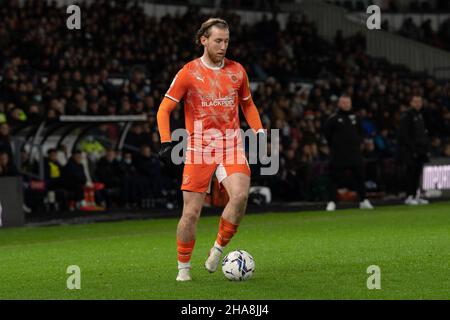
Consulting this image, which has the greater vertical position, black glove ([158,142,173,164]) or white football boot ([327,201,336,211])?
black glove ([158,142,173,164])

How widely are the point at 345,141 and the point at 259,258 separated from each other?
373 inches

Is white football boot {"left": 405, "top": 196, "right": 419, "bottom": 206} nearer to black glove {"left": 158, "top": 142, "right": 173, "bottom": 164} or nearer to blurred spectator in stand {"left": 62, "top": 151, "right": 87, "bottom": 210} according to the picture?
blurred spectator in stand {"left": 62, "top": 151, "right": 87, "bottom": 210}

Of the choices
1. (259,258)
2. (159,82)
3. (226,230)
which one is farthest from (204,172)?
(159,82)

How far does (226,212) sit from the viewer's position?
10656 millimetres

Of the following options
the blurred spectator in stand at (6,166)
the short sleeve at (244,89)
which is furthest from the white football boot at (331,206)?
the short sleeve at (244,89)

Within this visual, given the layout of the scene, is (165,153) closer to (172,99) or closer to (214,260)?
(172,99)

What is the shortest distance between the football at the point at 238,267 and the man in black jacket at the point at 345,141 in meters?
11.6

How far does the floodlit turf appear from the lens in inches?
377

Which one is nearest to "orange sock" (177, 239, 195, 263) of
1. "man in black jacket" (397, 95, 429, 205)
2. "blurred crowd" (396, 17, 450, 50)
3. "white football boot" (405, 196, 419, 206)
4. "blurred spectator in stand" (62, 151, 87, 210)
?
"blurred spectator in stand" (62, 151, 87, 210)

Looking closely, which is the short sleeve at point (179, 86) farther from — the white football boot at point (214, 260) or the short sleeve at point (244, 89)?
the white football boot at point (214, 260)

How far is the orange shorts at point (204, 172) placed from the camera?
10523 millimetres

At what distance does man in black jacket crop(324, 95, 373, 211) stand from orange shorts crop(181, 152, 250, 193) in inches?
442

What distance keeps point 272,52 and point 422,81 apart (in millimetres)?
6252

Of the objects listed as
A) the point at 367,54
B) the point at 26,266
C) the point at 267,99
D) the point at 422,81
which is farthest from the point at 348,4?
the point at 26,266
